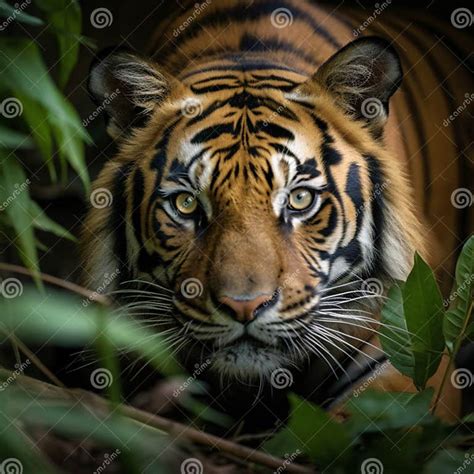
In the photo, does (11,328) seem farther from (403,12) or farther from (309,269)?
(403,12)

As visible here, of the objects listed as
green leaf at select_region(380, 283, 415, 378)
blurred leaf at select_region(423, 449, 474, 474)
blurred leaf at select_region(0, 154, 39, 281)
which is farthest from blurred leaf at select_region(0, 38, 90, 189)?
blurred leaf at select_region(423, 449, 474, 474)

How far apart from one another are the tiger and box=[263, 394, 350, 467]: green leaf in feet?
1.68

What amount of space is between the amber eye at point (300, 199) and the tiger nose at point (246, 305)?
237mm

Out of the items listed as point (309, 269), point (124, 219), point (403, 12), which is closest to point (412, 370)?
point (309, 269)

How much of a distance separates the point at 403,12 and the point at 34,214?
1.28 m

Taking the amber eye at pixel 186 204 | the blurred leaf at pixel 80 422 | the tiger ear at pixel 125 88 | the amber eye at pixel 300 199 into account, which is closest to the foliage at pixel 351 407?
the blurred leaf at pixel 80 422

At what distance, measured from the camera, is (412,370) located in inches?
67.9

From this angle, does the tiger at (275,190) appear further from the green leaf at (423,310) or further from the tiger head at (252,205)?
the green leaf at (423,310)

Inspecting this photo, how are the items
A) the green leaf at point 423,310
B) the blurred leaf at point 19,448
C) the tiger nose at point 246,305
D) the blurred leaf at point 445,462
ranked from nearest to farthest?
the blurred leaf at point 19,448 → the blurred leaf at point 445,462 → the green leaf at point 423,310 → the tiger nose at point 246,305

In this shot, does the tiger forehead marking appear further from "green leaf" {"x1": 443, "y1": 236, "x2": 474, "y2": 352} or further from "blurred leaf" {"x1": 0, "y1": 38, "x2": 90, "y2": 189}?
"blurred leaf" {"x1": 0, "y1": 38, "x2": 90, "y2": 189}

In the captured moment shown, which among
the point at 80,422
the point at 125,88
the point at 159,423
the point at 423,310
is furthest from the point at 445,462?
the point at 125,88

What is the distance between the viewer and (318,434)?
1512 millimetres

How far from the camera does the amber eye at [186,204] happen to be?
214cm

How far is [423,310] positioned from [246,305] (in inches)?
17.9
